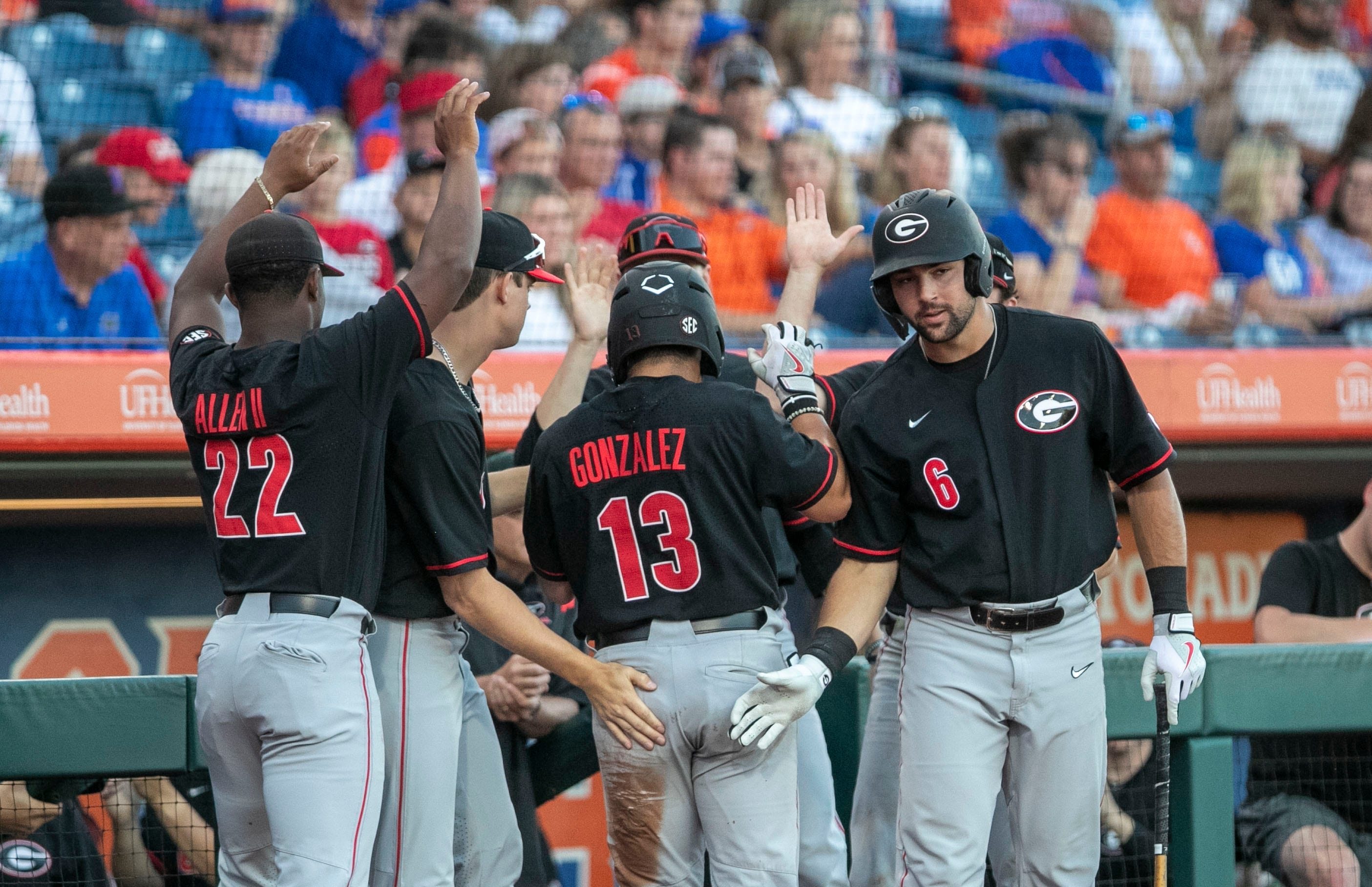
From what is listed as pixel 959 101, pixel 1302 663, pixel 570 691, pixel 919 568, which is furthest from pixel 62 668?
pixel 959 101

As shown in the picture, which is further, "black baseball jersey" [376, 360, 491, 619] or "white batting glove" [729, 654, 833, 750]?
"black baseball jersey" [376, 360, 491, 619]

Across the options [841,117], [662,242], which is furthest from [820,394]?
[841,117]

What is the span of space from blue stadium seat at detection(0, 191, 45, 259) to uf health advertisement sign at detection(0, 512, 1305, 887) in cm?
124

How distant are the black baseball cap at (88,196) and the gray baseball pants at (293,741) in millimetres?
2700

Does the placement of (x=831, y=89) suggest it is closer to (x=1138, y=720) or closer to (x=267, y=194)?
(x=1138, y=720)

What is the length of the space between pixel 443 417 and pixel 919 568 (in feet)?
3.22

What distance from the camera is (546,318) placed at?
5.30 meters

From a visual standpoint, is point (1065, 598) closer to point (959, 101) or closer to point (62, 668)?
point (62, 668)

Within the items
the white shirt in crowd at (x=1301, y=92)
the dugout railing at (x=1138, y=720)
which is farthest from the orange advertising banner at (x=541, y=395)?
the white shirt in crowd at (x=1301, y=92)

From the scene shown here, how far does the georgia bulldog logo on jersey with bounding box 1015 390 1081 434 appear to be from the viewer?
112 inches

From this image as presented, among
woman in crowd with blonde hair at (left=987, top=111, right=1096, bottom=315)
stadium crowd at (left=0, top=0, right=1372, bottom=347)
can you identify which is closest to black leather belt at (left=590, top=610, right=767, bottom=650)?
stadium crowd at (left=0, top=0, right=1372, bottom=347)

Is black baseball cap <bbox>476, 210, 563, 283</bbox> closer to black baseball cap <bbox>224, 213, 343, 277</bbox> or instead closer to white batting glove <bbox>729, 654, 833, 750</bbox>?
black baseball cap <bbox>224, 213, 343, 277</bbox>

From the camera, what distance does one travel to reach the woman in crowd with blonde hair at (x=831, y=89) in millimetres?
6875

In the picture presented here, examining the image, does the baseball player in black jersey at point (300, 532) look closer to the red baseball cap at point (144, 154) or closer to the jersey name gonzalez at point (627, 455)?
the jersey name gonzalez at point (627, 455)
